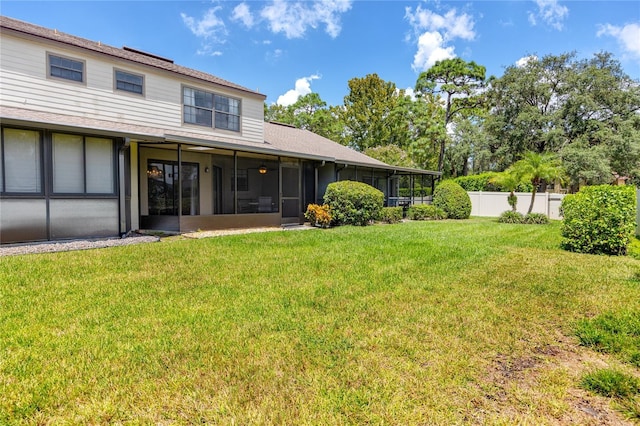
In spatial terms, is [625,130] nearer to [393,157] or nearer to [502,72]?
[502,72]

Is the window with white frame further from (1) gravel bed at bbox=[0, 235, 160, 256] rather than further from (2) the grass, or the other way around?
(2) the grass

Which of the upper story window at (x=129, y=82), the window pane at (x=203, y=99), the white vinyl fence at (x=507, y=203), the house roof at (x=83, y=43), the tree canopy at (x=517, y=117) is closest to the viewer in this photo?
the house roof at (x=83, y=43)

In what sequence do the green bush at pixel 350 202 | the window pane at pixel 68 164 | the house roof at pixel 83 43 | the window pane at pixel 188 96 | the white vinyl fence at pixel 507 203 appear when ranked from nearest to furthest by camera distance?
the window pane at pixel 68 164 < the house roof at pixel 83 43 < the window pane at pixel 188 96 < the green bush at pixel 350 202 < the white vinyl fence at pixel 507 203

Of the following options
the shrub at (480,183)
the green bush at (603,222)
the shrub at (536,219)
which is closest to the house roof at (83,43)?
the green bush at (603,222)

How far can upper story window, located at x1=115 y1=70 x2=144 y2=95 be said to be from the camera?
33.7 feet

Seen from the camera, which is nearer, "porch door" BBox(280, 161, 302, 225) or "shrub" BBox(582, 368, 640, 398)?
"shrub" BBox(582, 368, 640, 398)

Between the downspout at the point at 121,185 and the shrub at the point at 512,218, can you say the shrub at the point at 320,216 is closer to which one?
the downspout at the point at 121,185

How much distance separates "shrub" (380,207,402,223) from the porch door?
11.7 ft

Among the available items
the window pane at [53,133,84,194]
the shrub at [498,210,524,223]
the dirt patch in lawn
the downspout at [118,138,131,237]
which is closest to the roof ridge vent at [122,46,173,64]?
the downspout at [118,138,131,237]

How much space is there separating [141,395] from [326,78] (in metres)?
34.4

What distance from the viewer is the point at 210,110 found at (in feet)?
40.4

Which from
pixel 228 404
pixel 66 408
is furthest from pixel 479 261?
pixel 66 408

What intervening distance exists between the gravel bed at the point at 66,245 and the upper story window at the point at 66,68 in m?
4.96

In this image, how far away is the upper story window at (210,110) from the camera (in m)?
11.9
